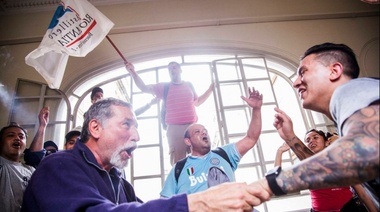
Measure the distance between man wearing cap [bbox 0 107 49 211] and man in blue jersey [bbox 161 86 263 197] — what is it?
104 cm

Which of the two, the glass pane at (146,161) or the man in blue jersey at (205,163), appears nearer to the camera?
the man in blue jersey at (205,163)

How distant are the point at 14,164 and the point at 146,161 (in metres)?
1.71

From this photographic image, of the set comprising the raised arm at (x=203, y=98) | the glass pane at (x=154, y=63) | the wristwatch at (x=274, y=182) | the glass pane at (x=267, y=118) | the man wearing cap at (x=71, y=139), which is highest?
the glass pane at (x=154, y=63)

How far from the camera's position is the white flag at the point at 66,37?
8.00 ft

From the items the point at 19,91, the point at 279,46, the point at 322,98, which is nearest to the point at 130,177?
the point at 19,91

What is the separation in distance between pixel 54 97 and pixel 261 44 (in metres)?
3.22

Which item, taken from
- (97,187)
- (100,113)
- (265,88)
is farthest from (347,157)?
(265,88)

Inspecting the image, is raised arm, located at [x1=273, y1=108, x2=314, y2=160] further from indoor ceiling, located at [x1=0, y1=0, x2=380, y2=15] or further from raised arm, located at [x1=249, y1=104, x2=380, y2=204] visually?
indoor ceiling, located at [x1=0, y1=0, x2=380, y2=15]

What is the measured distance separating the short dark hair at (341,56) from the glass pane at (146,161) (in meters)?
2.65

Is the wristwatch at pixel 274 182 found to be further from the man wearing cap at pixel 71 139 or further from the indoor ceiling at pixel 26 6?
the indoor ceiling at pixel 26 6

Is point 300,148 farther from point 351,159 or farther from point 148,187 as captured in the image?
point 148,187

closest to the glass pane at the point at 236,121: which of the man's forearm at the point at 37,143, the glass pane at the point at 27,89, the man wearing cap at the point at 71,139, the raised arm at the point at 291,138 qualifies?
the raised arm at the point at 291,138

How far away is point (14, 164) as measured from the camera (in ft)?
6.51

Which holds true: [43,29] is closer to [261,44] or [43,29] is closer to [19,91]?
[19,91]
